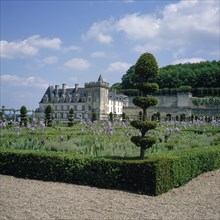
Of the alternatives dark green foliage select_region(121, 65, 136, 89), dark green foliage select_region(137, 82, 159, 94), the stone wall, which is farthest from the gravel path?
dark green foliage select_region(121, 65, 136, 89)

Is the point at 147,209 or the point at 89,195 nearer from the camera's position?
the point at 147,209

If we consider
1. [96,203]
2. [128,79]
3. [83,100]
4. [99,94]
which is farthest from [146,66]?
[128,79]

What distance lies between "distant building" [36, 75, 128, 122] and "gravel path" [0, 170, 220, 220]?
45924mm

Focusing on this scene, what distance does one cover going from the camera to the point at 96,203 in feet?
18.7

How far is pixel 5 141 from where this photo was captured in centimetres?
Answer: 1086

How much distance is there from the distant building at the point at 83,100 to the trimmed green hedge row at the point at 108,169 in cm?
4459

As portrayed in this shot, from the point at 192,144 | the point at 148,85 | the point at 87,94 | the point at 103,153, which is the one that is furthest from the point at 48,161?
the point at 87,94

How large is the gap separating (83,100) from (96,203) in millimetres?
55140

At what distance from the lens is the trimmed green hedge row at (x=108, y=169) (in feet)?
22.4

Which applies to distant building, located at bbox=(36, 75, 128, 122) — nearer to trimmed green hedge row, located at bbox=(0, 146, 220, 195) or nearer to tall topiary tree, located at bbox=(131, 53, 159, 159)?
trimmed green hedge row, located at bbox=(0, 146, 220, 195)

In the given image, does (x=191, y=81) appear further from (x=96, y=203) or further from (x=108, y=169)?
(x=96, y=203)

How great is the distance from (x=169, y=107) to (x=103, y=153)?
56403 mm

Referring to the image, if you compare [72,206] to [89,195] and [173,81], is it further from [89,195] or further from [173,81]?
[173,81]

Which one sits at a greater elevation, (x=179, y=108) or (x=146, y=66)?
(x=146, y=66)
